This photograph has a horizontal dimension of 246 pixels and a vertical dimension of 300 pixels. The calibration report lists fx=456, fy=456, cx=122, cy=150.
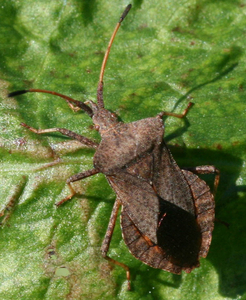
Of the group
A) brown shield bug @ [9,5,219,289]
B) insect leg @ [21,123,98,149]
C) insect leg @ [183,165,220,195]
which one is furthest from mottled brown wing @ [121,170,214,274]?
insect leg @ [21,123,98,149]

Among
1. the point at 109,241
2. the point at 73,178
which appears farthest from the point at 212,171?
the point at 73,178

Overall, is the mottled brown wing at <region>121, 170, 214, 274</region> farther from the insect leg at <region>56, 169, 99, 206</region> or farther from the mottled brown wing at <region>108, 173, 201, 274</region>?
the insect leg at <region>56, 169, 99, 206</region>

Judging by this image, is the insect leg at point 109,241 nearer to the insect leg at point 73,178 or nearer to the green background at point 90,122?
the green background at point 90,122

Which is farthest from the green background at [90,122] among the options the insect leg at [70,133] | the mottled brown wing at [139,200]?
the mottled brown wing at [139,200]

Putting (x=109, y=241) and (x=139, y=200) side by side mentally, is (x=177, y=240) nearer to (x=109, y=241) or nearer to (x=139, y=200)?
(x=139, y=200)

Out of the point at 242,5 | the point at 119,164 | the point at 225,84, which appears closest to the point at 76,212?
the point at 119,164

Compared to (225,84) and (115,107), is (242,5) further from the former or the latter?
(115,107)
